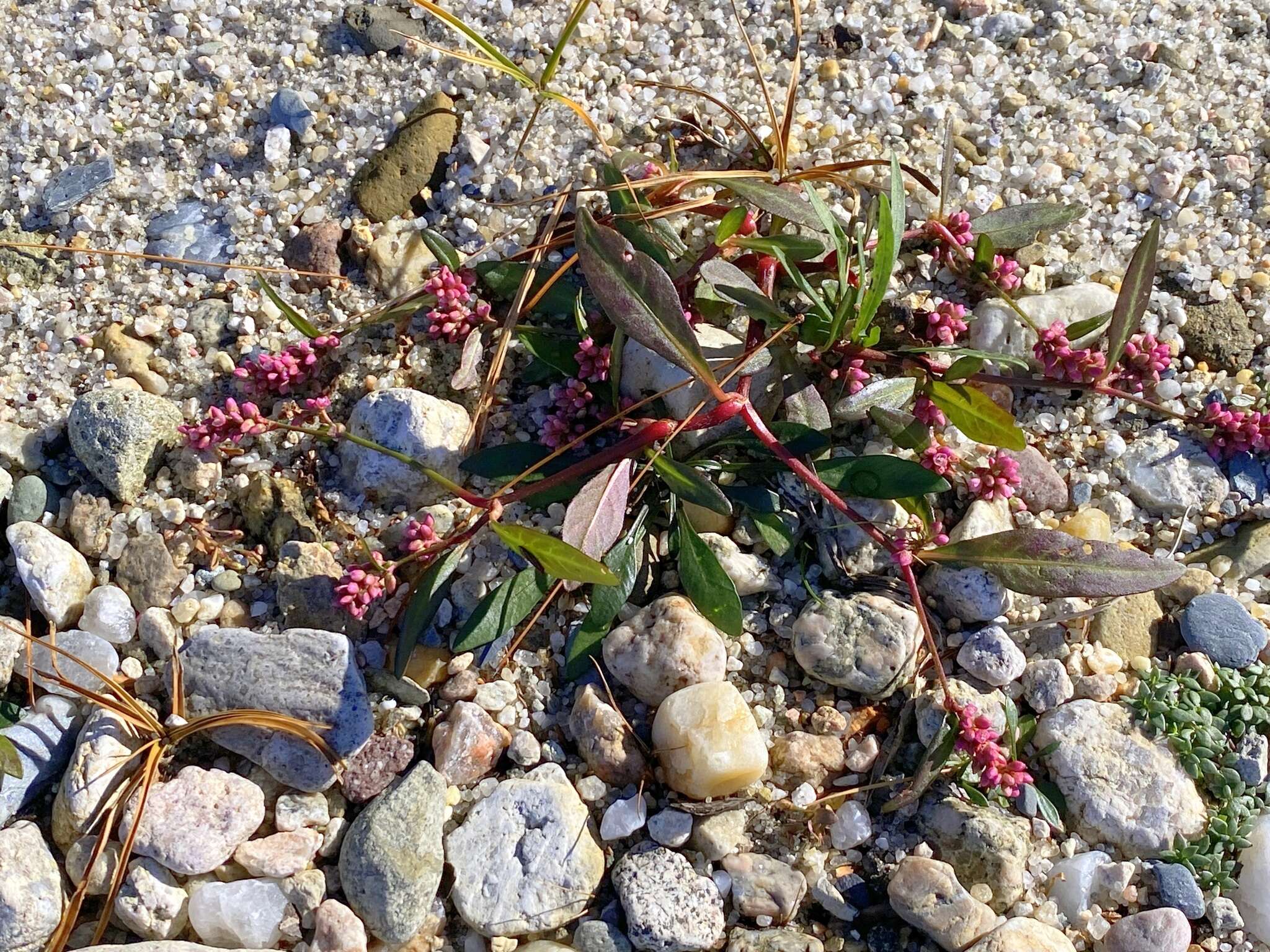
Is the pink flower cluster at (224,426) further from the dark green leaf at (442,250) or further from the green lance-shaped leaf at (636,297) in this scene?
the green lance-shaped leaf at (636,297)

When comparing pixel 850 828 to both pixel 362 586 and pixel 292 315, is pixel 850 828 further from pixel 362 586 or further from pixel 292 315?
pixel 292 315

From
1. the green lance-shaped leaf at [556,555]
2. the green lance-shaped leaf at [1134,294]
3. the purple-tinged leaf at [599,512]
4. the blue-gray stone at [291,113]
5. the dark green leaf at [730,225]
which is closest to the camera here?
the green lance-shaped leaf at [556,555]

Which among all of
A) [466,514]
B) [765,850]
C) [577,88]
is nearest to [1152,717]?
[765,850]

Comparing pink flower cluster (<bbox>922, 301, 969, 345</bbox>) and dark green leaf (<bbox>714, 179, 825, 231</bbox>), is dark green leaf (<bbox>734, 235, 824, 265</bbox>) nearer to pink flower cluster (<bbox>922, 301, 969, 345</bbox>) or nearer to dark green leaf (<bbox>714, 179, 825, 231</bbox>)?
dark green leaf (<bbox>714, 179, 825, 231</bbox>)

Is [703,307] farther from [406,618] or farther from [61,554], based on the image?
[61,554]


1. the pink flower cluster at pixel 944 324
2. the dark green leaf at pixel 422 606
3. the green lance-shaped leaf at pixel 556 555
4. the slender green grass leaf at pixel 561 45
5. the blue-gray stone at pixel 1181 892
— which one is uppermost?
the slender green grass leaf at pixel 561 45

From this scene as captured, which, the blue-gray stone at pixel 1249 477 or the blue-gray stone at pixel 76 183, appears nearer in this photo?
the blue-gray stone at pixel 1249 477

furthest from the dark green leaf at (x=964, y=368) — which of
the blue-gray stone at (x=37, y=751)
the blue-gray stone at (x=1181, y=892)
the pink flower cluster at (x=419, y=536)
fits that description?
the blue-gray stone at (x=37, y=751)

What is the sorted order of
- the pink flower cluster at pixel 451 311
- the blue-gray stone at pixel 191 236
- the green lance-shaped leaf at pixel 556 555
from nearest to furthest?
the green lance-shaped leaf at pixel 556 555
the pink flower cluster at pixel 451 311
the blue-gray stone at pixel 191 236
